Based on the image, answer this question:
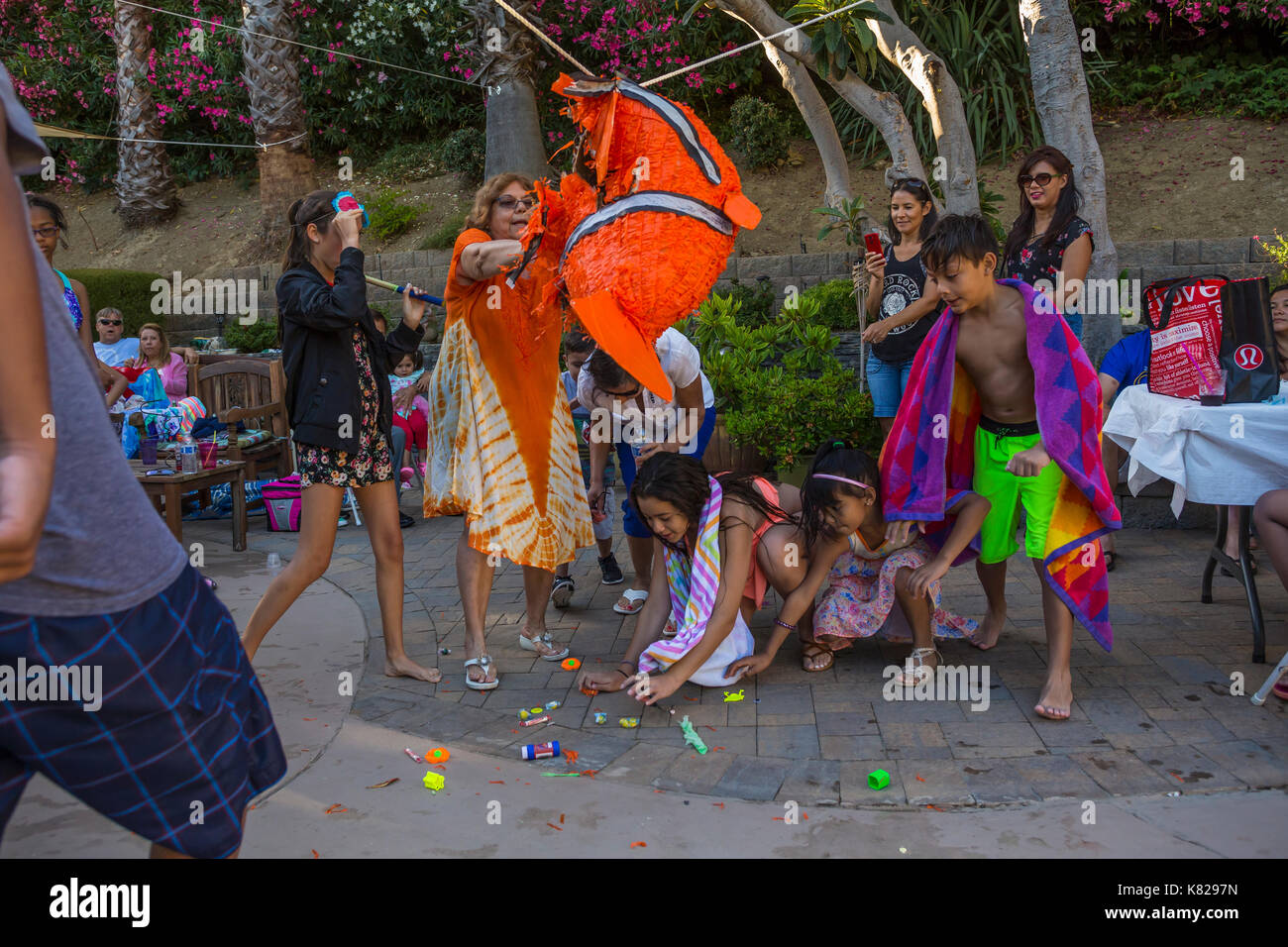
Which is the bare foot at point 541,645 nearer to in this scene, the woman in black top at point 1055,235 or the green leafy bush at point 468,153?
the woman in black top at point 1055,235

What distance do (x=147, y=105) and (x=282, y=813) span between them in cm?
1433

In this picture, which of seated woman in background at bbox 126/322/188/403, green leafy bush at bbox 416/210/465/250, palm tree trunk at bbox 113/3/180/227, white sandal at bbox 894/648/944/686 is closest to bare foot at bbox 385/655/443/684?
white sandal at bbox 894/648/944/686

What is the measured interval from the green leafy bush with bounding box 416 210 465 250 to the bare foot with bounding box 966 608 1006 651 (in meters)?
9.04

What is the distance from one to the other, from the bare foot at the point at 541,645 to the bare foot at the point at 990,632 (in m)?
1.60

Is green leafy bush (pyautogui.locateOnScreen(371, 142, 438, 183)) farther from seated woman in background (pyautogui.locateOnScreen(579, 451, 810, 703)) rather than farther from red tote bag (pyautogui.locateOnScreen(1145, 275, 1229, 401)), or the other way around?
seated woman in background (pyautogui.locateOnScreen(579, 451, 810, 703))

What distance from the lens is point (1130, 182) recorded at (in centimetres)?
1088

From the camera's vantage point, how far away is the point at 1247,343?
4094 millimetres

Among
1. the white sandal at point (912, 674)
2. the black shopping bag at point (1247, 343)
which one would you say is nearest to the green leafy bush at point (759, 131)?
the black shopping bag at point (1247, 343)

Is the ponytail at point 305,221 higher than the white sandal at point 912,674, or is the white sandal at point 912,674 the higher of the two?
the ponytail at point 305,221

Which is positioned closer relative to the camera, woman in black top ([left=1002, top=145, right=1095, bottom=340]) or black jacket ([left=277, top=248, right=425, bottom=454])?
black jacket ([left=277, top=248, right=425, bottom=454])

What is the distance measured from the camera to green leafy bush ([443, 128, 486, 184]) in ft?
43.9

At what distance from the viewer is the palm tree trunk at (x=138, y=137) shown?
45.2ft

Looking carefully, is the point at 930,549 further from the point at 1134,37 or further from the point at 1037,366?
the point at 1134,37
